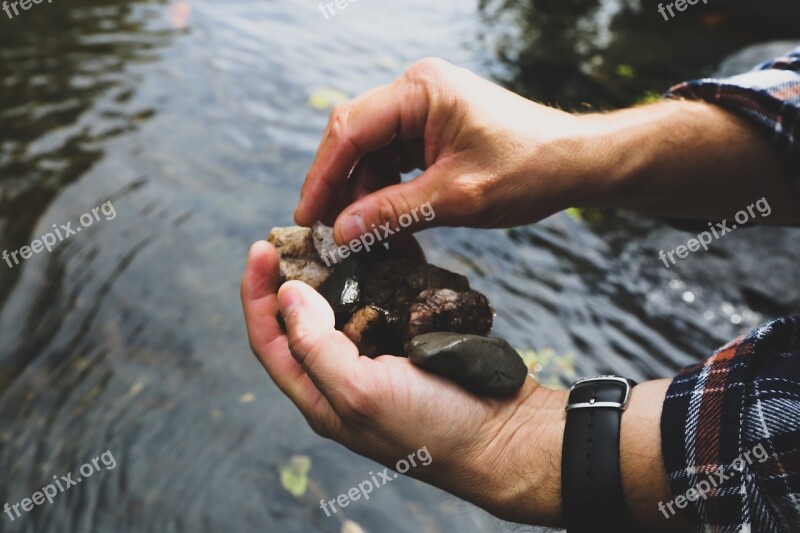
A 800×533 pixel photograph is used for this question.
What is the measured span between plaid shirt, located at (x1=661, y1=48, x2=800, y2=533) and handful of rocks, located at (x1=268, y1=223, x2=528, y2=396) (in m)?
0.62

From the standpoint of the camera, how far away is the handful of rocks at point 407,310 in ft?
7.26

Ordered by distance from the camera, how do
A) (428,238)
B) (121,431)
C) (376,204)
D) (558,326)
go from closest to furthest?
(376,204)
(121,431)
(558,326)
(428,238)

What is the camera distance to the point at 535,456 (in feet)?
6.97

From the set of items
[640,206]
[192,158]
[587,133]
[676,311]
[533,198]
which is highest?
[587,133]

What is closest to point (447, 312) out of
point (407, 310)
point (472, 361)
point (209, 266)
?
point (407, 310)

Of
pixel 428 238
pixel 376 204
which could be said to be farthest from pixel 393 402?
pixel 428 238

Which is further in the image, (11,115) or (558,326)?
(11,115)

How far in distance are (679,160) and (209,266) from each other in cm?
362

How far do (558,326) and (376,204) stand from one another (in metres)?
2.69

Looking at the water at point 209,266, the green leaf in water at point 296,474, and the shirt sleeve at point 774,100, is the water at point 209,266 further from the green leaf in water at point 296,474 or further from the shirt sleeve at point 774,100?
the shirt sleeve at point 774,100

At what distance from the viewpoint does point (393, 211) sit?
8.09ft

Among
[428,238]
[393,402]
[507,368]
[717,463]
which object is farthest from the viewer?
[428,238]

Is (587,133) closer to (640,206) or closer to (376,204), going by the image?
(640,206)

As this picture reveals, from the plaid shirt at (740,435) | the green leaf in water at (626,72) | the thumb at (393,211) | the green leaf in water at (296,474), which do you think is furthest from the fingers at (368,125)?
the green leaf in water at (626,72)
